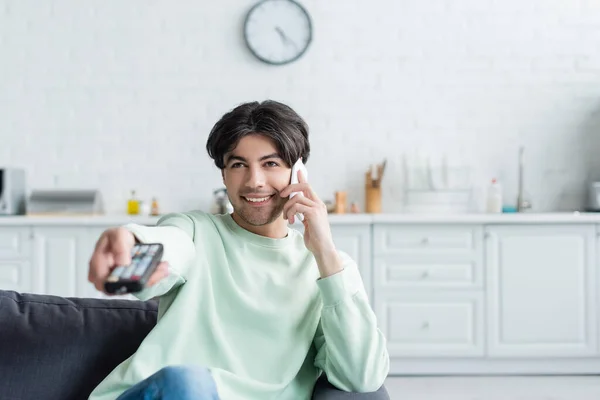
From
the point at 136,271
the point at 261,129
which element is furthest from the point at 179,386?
the point at 261,129

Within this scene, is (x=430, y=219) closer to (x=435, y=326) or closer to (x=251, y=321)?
(x=435, y=326)

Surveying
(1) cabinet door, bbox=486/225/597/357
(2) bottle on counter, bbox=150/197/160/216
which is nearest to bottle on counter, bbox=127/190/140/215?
(2) bottle on counter, bbox=150/197/160/216

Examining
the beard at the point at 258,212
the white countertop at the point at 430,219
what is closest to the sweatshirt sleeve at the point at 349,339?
the beard at the point at 258,212

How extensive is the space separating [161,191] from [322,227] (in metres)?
2.64

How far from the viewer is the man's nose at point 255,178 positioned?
1.48 meters

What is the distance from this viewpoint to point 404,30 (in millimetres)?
3906

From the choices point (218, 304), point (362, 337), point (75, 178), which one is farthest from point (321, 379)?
point (75, 178)

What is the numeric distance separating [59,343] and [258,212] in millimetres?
562

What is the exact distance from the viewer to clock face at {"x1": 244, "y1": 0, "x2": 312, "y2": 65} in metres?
3.91

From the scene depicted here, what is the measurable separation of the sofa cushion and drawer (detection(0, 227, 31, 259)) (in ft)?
6.39

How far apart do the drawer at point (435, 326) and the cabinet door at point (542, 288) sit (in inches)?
3.9

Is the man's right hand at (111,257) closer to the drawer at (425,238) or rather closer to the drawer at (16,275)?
the drawer at (425,238)

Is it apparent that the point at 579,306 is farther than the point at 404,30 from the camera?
No

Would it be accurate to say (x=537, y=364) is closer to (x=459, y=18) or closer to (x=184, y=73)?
(x=459, y=18)
